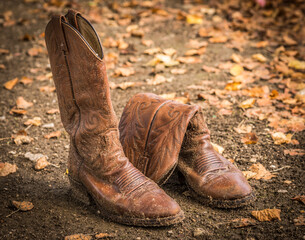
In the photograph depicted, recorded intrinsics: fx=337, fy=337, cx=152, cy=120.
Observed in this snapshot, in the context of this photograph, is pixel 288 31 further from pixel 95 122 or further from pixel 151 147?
pixel 95 122

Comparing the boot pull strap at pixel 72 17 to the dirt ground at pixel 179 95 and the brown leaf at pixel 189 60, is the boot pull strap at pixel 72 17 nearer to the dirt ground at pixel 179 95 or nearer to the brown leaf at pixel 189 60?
the dirt ground at pixel 179 95

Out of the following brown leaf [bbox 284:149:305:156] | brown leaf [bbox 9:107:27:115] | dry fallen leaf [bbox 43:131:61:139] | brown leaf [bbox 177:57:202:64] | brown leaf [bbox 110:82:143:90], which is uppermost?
brown leaf [bbox 177:57:202:64]

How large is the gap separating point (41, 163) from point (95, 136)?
61cm

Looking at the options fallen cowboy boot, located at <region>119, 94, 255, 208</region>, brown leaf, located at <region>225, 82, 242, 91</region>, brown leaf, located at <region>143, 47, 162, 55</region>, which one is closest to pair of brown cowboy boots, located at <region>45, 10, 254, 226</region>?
fallen cowboy boot, located at <region>119, 94, 255, 208</region>

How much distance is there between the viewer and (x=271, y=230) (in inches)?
60.9

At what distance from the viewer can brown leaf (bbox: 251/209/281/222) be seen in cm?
160

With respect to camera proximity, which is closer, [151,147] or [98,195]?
[98,195]

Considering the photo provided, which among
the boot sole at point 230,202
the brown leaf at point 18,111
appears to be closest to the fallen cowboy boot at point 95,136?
the boot sole at point 230,202

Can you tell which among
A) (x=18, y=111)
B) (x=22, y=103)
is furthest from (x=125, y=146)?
(x=22, y=103)

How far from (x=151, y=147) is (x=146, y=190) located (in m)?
0.28

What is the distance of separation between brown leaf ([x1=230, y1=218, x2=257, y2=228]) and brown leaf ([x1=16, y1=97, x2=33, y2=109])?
198 centimetres

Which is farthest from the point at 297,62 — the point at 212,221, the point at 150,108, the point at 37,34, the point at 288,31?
the point at 37,34

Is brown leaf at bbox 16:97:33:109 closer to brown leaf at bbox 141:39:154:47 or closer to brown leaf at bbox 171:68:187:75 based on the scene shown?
brown leaf at bbox 171:68:187:75

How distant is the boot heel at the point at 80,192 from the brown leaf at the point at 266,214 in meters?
0.83
